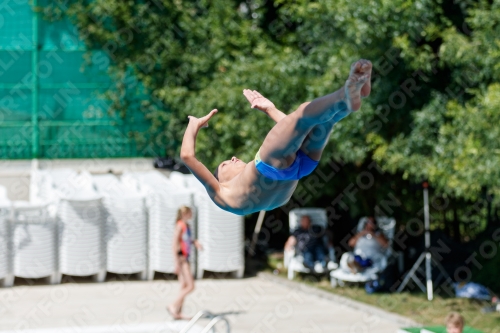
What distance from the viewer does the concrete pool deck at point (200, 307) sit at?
35.7 feet

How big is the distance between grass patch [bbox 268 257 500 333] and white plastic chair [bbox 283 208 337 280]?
1.47ft

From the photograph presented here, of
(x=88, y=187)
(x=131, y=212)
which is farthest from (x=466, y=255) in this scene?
(x=88, y=187)

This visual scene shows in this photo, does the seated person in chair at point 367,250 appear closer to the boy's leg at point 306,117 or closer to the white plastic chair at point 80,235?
the white plastic chair at point 80,235

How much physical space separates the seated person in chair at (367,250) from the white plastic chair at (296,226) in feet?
2.26

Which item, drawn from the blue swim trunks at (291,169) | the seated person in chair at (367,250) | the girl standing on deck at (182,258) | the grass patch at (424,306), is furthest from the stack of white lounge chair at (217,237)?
the blue swim trunks at (291,169)

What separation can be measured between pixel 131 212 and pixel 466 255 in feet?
17.1

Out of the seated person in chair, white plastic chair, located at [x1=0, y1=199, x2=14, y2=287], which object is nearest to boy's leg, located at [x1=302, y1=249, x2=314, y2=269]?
the seated person in chair

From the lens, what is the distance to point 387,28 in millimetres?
10766

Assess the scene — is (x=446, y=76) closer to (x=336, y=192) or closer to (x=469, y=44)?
(x=469, y=44)

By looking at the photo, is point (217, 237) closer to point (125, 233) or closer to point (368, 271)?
point (125, 233)

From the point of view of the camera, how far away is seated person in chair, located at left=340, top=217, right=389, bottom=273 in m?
12.6

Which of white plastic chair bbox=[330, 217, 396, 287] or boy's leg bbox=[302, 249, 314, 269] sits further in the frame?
boy's leg bbox=[302, 249, 314, 269]

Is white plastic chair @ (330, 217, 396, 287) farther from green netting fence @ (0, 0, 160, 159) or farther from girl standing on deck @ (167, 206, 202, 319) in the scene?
green netting fence @ (0, 0, 160, 159)

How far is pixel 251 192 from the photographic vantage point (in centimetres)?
440
